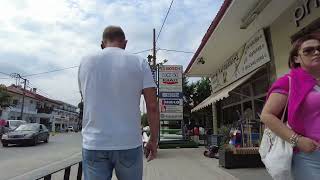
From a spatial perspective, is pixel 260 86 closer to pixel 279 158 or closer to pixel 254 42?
pixel 254 42

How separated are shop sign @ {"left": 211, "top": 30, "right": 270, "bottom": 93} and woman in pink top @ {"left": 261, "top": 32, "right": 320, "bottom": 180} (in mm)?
7847

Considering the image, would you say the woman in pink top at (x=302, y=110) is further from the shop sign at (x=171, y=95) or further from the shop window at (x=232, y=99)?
the shop sign at (x=171, y=95)

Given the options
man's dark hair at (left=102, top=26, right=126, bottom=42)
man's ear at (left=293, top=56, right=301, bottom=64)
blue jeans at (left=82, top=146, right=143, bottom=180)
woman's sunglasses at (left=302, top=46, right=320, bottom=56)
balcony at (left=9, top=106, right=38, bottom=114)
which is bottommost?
blue jeans at (left=82, top=146, right=143, bottom=180)

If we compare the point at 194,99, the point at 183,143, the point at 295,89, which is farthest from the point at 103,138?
the point at 194,99

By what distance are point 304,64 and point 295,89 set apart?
9.9 inches

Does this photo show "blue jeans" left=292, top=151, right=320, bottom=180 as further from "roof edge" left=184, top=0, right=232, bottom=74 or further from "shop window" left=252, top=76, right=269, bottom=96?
"shop window" left=252, top=76, right=269, bottom=96

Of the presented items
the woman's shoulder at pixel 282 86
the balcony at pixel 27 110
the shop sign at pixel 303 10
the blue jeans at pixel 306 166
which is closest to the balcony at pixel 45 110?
the balcony at pixel 27 110

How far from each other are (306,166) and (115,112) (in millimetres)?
1267

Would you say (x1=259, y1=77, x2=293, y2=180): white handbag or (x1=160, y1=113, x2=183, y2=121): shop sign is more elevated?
(x1=160, y1=113, x2=183, y2=121): shop sign

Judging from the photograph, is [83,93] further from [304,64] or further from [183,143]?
[183,143]

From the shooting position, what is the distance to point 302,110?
7.91 feet

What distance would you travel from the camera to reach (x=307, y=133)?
7.81ft

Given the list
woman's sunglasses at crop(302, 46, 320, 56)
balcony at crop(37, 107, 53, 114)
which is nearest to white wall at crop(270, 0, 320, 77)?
woman's sunglasses at crop(302, 46, 320, 56)

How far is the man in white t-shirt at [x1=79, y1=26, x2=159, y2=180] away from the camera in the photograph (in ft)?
9.12
